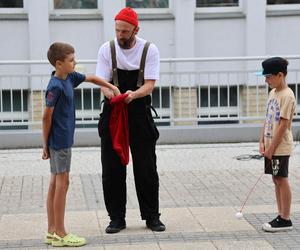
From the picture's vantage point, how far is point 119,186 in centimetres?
671

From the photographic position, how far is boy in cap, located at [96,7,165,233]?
643cm

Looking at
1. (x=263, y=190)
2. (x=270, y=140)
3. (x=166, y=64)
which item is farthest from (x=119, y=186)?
(x=166, y=64)

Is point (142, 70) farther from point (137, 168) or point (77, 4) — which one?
point (77, 4)

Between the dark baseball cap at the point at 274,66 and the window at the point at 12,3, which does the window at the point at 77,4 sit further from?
the dark baseball cap at the point at 274,66

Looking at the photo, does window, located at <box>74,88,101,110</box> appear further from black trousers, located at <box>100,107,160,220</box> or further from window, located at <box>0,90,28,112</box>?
black trousers, located at <box>100,107,160,220</box>

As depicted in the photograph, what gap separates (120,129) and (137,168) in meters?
0.45

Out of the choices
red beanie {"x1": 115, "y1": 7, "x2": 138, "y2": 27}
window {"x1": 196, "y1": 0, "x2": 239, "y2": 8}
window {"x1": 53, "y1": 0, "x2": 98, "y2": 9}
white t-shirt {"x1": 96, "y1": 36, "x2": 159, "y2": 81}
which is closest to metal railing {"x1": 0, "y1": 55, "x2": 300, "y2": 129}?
window {"x1": 53, "y1": 0, "x2": 98, "y2": 9}

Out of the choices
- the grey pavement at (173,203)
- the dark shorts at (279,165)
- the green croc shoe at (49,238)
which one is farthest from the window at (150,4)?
the green croc shoe at (49,238)

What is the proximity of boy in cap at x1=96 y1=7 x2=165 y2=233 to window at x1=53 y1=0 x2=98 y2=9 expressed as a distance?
792 centimetres

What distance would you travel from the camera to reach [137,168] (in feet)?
21.9

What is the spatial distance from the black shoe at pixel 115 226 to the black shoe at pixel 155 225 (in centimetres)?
24

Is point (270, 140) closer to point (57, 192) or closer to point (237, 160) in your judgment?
point (57, 192)

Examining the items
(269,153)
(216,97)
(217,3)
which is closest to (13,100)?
(216,97)

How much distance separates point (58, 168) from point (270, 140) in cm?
191
